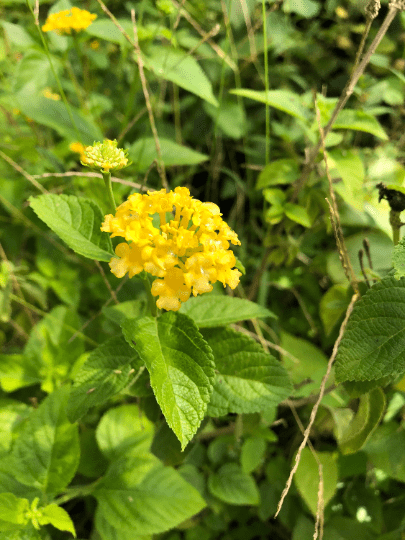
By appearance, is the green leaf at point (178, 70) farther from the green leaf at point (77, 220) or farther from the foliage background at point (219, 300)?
the green leaf at point (77, 220)

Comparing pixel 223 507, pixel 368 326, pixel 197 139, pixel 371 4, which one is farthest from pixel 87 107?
pixel 223 507

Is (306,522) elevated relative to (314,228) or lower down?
lower down

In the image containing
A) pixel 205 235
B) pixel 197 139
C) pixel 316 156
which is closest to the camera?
pixel 205 235

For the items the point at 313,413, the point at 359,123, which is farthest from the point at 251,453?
the point at 359,123

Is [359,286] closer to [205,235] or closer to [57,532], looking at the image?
[205,235]

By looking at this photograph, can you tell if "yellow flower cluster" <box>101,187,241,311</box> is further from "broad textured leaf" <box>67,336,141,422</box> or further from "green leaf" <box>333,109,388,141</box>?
"green leaf" <box>333,109,388,141</box>

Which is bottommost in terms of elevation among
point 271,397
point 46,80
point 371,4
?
point 271,397

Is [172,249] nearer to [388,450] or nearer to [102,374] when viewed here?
[102,374]

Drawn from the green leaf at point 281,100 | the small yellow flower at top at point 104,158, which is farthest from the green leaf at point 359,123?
the small yellow flower at top at point 104,158
